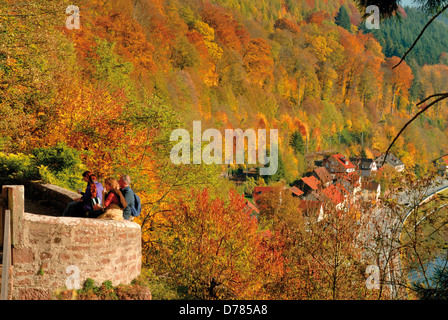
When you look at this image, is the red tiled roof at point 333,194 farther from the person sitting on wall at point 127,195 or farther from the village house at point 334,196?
the person sitting on wall at point 127,195

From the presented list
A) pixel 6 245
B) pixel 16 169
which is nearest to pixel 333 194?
pixel 16 169

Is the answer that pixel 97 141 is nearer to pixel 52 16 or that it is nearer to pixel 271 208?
pixel 52 16

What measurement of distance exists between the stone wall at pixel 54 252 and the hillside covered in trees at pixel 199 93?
4.84 metres

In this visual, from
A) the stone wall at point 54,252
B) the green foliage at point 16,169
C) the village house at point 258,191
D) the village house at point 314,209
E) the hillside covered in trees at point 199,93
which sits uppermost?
the hillside covered in trees at point 199,93

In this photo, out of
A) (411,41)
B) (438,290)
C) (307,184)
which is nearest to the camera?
(438,290)

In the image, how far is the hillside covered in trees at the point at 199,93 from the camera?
1519cm

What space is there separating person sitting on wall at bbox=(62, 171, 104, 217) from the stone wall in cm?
136

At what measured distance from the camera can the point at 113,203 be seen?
7.34m

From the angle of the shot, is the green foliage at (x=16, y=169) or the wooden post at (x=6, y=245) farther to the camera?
the green foliage at (x=16, y=169)

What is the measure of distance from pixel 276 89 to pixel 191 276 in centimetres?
7207

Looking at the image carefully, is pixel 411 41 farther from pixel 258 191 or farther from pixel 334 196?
pixel 334 196

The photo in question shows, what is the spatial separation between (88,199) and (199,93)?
4703 centimetres

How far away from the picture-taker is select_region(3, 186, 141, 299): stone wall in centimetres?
582

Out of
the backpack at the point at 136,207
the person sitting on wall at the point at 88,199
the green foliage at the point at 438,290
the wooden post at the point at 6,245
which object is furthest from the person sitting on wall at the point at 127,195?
the green foliage at the point at 438,290
